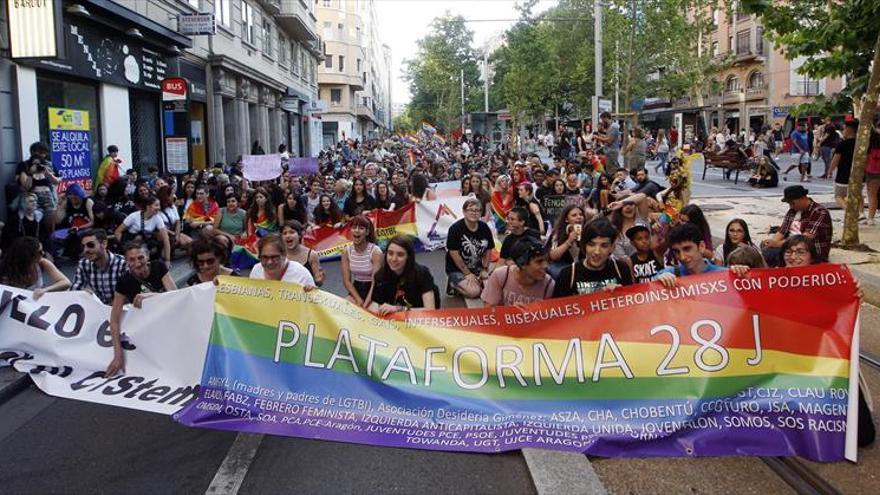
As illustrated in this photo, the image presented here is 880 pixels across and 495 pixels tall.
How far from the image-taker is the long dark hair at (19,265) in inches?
275

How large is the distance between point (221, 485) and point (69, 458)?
1.20m

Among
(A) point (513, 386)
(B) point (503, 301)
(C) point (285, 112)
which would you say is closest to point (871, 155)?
(B) point (503, 301)

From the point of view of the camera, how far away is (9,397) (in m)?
6.15

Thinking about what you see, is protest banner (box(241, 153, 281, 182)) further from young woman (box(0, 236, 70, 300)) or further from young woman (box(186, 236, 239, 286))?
young woman (box(186, 236, 239, 286))

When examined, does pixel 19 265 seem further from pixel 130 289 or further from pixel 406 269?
pixel 406 269

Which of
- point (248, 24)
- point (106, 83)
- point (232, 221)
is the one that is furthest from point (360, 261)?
point (248, 24)

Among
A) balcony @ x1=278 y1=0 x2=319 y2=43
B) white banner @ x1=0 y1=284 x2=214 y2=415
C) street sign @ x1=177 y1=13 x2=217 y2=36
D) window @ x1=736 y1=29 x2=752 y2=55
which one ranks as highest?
window @ x1=736 y1=29 x2=752 y2=55

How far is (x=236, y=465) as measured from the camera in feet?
15.1

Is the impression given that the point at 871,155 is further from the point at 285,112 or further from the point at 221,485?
the point at 285,112

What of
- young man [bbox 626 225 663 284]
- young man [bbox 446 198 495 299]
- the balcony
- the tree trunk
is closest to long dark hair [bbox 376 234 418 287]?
young man [bbox 626 225 663 284]

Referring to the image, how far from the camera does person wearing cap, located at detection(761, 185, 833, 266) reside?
776 centimetres

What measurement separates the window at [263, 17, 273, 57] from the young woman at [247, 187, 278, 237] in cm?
2451

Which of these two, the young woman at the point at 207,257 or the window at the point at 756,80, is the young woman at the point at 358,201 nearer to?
the young woman at the point at 207,257

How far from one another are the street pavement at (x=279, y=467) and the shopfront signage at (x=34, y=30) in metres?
9.16
